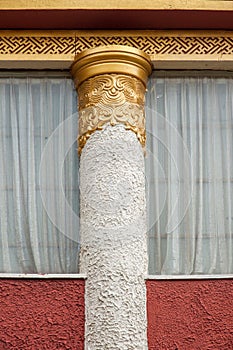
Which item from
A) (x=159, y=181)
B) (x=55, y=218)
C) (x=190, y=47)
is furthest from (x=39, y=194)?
(x=190, y=47)

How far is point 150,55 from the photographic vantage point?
9141 mm

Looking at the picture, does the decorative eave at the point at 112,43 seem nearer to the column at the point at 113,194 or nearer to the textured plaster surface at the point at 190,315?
the column at the point at 113,194

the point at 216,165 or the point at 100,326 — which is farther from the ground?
the point at 216,165

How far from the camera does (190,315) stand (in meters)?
8.54

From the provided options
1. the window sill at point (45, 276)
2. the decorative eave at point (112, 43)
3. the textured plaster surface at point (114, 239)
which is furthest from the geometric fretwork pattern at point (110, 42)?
the window sill at point (45, 276)

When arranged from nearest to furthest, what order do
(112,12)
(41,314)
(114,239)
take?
(41,314)
(114,239)
(112,12)

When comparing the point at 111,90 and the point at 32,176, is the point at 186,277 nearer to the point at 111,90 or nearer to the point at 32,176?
the point at 32,176

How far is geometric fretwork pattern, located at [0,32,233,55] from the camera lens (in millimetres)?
9156

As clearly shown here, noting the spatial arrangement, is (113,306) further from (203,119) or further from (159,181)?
(203,119)

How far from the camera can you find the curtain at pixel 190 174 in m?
8.91

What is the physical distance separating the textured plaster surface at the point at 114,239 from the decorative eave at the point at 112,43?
79 centimetres

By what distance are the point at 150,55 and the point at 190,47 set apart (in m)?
0.37

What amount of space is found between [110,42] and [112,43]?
21 mm

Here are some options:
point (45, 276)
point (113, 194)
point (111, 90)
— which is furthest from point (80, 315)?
point (111, 90)
